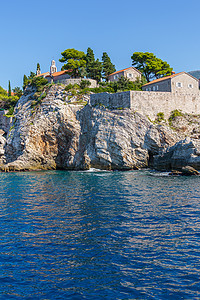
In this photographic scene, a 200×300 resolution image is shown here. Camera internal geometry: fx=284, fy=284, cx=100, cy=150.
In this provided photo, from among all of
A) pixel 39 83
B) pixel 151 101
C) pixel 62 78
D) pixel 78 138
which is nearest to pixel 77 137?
pixel 78 138

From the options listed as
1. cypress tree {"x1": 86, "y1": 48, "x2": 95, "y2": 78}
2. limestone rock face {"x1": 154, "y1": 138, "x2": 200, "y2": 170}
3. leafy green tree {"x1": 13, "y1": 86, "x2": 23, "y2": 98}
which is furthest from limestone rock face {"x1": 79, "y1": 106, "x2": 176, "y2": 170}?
leafy green tree {"x1": 13, "y1": 86, "x2": 23, "y2": 98}

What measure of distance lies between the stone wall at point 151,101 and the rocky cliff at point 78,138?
1.75m

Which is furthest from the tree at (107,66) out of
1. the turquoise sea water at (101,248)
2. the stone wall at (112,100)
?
the turquoise sea water at (101,248)

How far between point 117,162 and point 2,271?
3740 centimetres

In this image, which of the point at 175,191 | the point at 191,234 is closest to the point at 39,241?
the point at 191,234

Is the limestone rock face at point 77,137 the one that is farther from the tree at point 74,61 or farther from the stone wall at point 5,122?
the tree at point 74,61

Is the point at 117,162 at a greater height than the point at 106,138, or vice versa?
the point at 106,138

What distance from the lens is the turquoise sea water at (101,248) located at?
9.64 metres

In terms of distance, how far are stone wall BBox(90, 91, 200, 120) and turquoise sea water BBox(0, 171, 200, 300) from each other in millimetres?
29191

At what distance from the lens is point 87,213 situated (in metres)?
19.3

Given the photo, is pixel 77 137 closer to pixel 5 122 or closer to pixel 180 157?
pixel 180 157

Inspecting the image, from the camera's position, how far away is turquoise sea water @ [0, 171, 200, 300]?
31.6 feet

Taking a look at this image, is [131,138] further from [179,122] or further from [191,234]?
[191,234]

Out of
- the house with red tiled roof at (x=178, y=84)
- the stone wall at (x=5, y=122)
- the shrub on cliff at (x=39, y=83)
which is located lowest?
the stone wall at (x=5, y=122)
